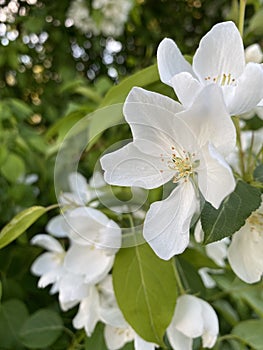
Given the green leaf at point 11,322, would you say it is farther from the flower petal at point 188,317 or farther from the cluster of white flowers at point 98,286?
the flower petal at point 188,317

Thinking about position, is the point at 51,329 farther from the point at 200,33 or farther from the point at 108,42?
the point at 200,33

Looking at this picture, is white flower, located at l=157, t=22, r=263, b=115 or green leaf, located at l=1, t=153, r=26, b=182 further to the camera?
green leaf, located at l=1, t=153, r=26, b=182

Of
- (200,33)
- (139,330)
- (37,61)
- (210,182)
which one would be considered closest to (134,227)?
(139,330)

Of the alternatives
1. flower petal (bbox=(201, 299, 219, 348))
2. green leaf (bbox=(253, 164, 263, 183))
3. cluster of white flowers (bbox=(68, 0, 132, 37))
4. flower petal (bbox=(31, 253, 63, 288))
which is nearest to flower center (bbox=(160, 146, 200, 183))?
green leaf (bbox=(253, 164, 263, 183))

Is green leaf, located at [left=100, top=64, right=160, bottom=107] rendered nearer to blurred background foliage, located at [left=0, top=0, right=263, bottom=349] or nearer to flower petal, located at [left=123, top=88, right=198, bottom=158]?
flower petal, located at [left=123, top=88, right=198, bottom=158]

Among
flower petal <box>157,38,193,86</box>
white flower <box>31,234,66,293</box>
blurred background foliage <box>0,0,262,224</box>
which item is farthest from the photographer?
blurred background foliage <box>0,0,262,224</box>

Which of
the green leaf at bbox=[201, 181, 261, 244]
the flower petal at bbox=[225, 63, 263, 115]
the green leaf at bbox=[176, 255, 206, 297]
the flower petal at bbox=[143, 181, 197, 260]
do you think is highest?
the flower petal at bbox=[225, 63, 263, 115]
